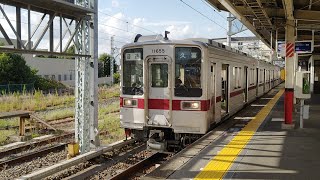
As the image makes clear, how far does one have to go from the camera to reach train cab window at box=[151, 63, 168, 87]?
9.45m

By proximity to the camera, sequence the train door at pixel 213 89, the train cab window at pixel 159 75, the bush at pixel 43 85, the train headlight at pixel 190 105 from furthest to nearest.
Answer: the bush at pixel 43 85 → the train door at pixel 213 89 → the train cab window at pixel 159 75 → the train headlight at pixel 190 105

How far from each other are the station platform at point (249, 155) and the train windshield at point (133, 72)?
2.03 m

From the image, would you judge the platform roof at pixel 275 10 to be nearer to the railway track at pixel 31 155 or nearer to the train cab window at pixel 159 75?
the train cab window at pixel 159 75

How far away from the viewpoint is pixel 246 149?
8.20 meters

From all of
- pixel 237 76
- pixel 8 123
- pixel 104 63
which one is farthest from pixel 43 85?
pixel 237 76

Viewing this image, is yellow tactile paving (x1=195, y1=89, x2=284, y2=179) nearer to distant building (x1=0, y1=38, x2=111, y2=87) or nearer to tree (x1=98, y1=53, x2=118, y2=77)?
distant building (x1=0, y1=38, x2=111, y2=87)

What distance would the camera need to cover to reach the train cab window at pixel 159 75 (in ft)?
31.0

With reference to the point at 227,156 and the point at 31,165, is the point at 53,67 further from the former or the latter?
the point at 227,156

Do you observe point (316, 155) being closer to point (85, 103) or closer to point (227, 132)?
point (227, 132)

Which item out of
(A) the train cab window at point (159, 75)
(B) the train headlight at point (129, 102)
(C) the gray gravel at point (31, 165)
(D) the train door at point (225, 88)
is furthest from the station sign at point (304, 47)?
(C) the gray gravel at point (31, 165)

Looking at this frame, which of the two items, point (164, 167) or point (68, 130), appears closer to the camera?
point (164, 167)

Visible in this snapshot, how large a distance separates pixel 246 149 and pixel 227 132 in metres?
2.18

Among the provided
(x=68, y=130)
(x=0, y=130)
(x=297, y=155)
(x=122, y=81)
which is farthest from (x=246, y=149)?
(x=0, y=130)

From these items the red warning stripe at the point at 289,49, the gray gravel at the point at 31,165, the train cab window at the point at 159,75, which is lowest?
the gray gravel at the point at 31,165
